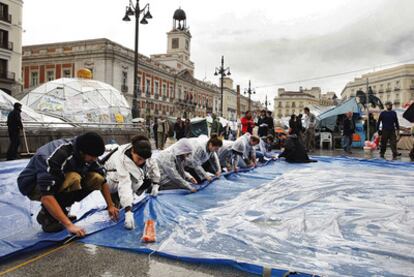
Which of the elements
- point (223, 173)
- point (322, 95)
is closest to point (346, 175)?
point (223, 173)

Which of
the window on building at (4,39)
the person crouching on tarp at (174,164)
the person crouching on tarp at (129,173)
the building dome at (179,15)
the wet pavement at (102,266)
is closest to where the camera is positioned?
the wet pavement at (102,266)

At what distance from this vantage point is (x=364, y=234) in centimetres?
300

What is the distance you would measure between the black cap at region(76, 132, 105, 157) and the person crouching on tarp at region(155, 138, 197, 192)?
2.14 metres

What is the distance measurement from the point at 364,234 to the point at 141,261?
6.61 ft

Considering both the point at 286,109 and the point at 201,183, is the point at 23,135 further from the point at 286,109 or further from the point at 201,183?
the point at 286,109

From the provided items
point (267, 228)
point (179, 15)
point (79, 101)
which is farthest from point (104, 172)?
point (179, 15)

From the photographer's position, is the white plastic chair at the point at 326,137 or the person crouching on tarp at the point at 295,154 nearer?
the person crouching on tarp at the point at 295,154

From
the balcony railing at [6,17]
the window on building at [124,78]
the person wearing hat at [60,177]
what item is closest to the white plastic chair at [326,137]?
the person wearing hat at [60,177]

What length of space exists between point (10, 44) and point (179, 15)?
40518mm

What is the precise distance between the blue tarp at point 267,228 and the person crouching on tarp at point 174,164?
9.5 inches

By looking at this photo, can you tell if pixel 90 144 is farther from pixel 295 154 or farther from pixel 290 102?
pixel 290 102

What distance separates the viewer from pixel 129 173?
11.8 feet

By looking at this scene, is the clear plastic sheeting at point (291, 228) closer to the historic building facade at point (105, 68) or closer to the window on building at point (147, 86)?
the historic building facade at point (105, 68)

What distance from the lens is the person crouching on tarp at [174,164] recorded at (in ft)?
15.7
